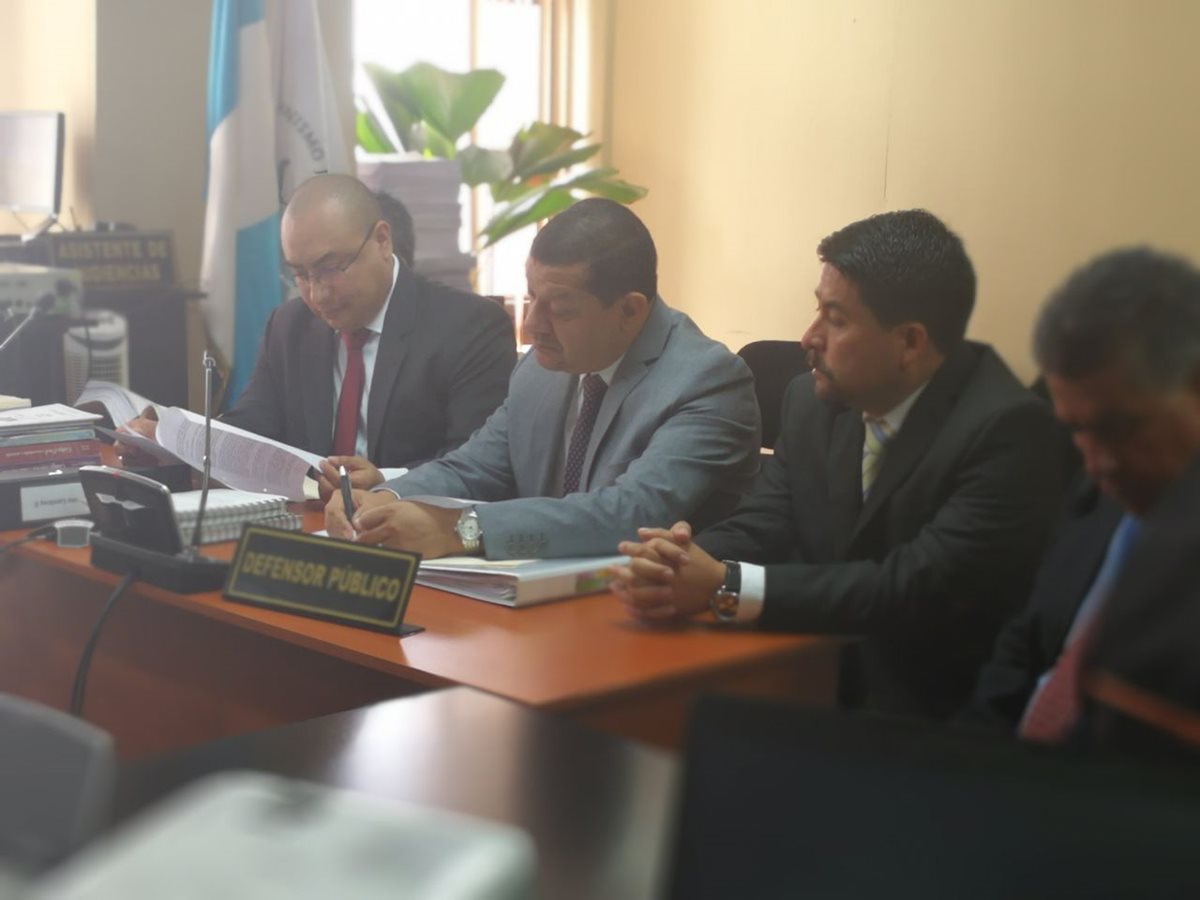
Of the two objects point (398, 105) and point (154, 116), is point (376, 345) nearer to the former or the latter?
point (154, 116)

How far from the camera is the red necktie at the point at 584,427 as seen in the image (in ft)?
8.18

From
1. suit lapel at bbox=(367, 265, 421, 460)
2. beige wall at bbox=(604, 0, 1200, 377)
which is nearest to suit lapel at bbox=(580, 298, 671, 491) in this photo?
suit lapel at bbox=(367, 265, 421, 460)

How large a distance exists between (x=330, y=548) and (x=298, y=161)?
2.81 metres

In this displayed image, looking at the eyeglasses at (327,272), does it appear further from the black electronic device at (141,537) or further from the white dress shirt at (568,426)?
the black electronic device at (141,537)

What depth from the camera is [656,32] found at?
18.5 ft

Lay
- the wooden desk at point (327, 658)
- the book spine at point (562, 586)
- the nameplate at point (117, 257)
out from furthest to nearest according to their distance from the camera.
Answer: the nameplate at point (117, 257)
the book spine at point (562, 586)
the wooden desk at point (327, 658)

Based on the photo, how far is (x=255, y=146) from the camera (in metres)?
4.23

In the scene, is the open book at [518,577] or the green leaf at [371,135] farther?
the green leaf at [371,135]

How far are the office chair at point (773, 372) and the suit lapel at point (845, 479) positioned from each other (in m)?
1.08

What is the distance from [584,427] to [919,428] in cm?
71

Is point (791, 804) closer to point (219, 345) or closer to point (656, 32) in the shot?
point (219, 345)

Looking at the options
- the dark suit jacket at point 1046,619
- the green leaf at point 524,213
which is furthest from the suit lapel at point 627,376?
the green leaf at point 524,213

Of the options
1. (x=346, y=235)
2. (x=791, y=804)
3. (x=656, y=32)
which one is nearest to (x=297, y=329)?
(x=346, y=235)

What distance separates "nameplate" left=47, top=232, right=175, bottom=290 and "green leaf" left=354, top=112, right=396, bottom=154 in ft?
3.32
